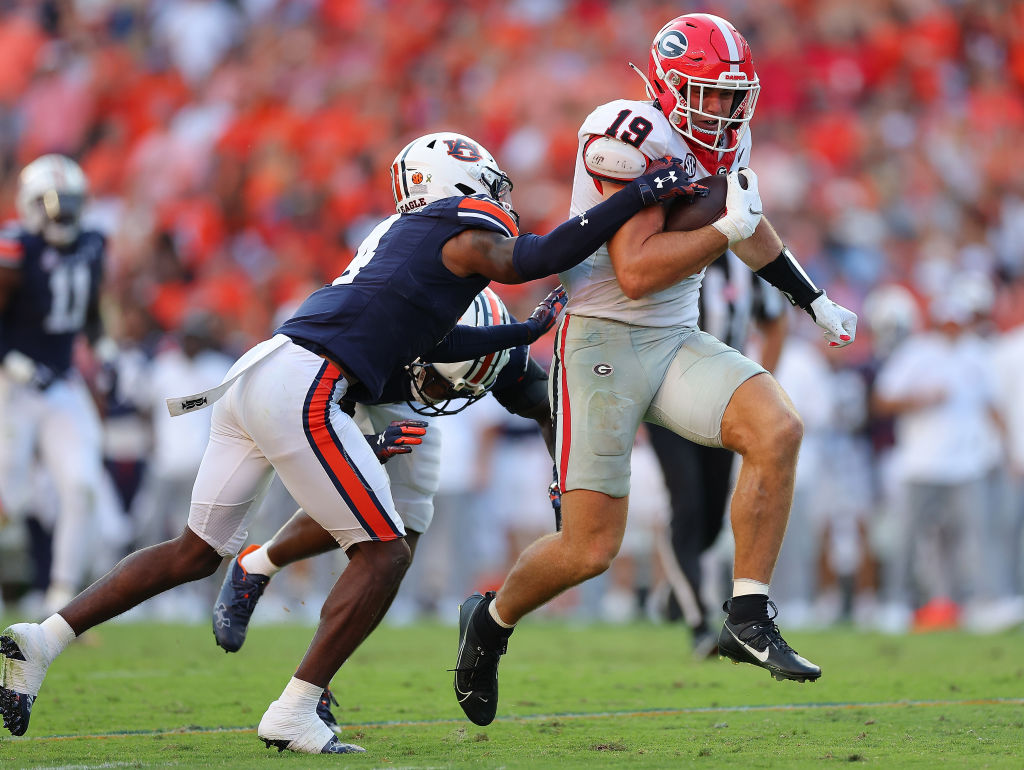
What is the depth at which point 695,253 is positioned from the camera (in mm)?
4535

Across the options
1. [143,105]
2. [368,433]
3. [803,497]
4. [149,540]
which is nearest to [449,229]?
[368,433]

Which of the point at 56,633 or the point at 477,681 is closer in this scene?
the point at 56,633

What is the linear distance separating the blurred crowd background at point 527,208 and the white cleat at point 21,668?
4.21 meters

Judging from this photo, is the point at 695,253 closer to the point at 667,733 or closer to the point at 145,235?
the point at 667,733

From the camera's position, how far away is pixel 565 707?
5629 mm

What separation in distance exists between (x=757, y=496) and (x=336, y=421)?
1265 mm

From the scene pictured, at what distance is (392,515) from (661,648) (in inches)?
150

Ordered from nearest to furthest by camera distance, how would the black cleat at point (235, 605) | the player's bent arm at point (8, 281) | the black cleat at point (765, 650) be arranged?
1. the black cleat at point (765, 650)
2. the black cleat at point (235, 605)
3. the player's bent arm at point (8, 281)

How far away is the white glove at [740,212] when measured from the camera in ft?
14.8

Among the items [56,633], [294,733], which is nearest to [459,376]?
[294,733]

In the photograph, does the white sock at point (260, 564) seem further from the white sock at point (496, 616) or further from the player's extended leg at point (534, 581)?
the white sock at point (496, 616)

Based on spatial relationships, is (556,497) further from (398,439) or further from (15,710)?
(15,710)

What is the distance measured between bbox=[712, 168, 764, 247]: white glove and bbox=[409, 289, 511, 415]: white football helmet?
1.03 m

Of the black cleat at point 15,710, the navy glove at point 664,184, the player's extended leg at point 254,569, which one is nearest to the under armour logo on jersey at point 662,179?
the navy glove at point 664,184
